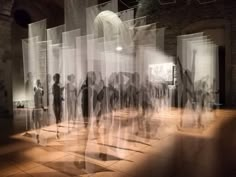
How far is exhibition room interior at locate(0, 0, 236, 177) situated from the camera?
233 centimetres

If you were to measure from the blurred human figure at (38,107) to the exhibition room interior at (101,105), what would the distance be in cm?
2

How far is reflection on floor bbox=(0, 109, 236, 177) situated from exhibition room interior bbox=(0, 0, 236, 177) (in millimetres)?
13

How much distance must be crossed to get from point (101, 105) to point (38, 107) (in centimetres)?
140

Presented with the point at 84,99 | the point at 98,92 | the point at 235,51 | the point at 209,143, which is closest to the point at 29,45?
the point at 84,99

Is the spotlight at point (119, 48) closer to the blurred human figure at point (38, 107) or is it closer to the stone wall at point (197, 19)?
the blurred human figure at point (38, 107)

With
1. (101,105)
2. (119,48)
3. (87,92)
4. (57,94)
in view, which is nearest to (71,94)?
(57,94)

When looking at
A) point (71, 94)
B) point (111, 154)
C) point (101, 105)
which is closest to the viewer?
point (111, 154)

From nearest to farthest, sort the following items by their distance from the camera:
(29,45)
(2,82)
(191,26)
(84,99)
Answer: (84,99) < (29,45) < (2,82) < (191,26)

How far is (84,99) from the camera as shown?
10.7 feet

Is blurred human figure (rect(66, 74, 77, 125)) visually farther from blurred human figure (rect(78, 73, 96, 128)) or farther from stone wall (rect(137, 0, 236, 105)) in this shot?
stone wall (rect(137, 0, 236, 105))

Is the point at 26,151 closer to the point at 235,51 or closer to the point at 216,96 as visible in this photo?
the point at 216,96

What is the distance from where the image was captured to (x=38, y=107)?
3738 millimetres

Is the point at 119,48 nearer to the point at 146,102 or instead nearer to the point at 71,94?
the point at 71,94

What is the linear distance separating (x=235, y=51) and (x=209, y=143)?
578 centimetres
